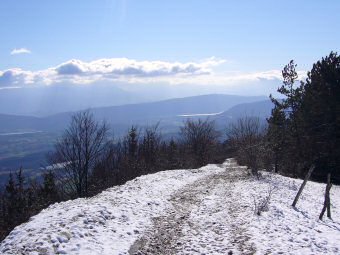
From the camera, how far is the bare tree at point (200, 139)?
63594mm

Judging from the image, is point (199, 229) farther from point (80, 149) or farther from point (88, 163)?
point (88, 163)

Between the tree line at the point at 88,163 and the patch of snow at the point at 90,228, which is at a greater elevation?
the patch of snow at the point at 90,228

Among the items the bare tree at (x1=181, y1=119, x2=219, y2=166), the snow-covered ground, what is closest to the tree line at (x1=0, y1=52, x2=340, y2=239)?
the bare tree at (x1=181, y1=119, x2=219, y2=166)

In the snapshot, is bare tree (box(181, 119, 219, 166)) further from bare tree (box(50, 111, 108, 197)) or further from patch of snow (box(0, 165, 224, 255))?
patch of snow (box(0, 165, 224, 255))

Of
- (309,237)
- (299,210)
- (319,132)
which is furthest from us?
(319,132)

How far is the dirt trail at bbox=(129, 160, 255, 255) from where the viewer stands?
12.6 metres

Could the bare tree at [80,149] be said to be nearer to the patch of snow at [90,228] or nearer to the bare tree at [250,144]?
the bare tree at [250,144]

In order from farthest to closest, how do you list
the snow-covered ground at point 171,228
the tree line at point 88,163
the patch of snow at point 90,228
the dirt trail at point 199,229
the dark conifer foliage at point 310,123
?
the dark conifer foliage at point 310,123 < the tree line at point 88,163 < the dirt trail at point 199,229 < the snow-covered ground at point 171,228 < the patch of snow at point 90,228

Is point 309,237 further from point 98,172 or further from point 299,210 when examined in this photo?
point 98,172

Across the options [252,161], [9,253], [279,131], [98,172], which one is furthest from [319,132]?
[9,253]

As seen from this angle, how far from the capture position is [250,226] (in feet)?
49.7

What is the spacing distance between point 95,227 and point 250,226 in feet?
21.4

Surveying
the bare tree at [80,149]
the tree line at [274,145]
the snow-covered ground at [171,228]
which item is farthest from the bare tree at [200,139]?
the snow-covered ground at [171,228]

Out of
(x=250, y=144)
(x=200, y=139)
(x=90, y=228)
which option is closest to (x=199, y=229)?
(x=90, y=228)
